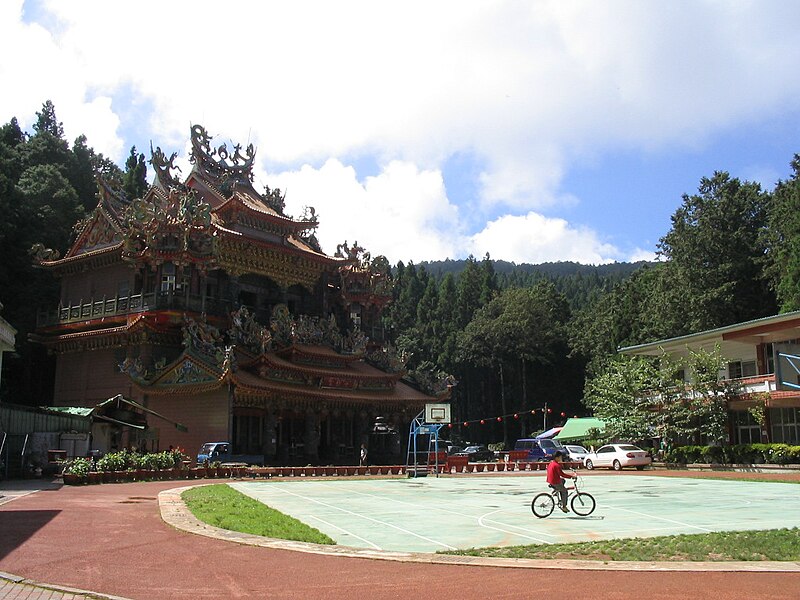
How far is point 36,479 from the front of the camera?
2920 centimetres

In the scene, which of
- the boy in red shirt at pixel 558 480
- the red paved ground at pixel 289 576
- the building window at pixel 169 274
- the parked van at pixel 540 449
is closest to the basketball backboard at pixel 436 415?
the parked van at pixel 540 449

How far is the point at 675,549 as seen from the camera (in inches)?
430

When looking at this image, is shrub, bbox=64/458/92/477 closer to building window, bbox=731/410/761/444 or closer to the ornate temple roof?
the ornate temple roof

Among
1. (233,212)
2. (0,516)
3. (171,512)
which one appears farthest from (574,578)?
(233,212)

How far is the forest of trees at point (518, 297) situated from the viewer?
52750 mm

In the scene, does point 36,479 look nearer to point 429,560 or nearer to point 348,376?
point 348,376

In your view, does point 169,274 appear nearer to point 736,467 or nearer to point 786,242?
point 736,467

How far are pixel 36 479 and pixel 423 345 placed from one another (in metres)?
64.5

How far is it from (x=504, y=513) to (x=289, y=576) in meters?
8.39

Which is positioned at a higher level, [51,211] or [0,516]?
[51,211]

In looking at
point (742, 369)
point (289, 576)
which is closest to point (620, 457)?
point (742, 369)

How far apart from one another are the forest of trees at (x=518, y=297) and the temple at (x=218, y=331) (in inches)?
188

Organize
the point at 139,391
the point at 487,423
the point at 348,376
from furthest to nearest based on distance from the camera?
the point at 487,423, the point at 348,376, the point at 139,391

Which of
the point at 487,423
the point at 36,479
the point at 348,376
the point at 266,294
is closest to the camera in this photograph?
the point at 36,479
